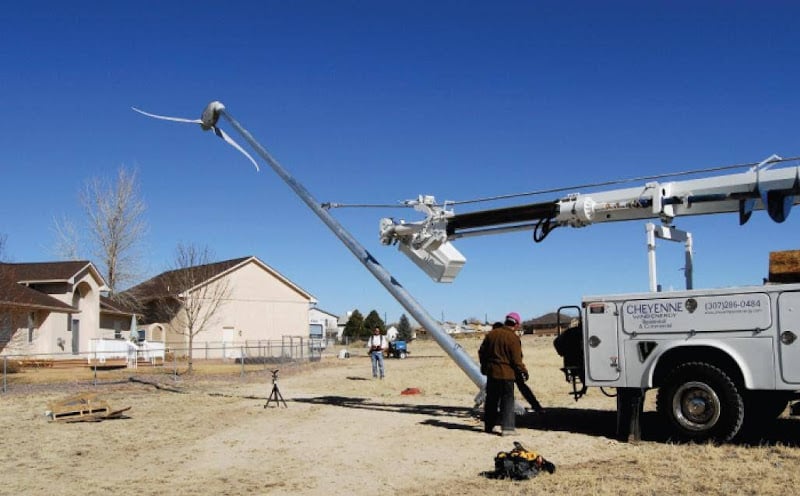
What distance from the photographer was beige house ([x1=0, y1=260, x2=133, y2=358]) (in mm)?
29203

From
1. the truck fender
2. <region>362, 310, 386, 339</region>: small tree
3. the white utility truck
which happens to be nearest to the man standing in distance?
the white utility truck

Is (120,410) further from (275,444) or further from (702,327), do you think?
(702,327)

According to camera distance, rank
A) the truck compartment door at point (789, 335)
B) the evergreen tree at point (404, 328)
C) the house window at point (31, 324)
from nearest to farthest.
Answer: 1. the truck compartment door at point (789, 335)
2. the house window at point (31, 324)
3. the evergreen tree at point (404, 328)

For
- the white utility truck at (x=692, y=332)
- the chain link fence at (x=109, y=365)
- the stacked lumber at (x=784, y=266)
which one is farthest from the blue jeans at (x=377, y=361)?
the stacked lumber at (x=784, y=266)

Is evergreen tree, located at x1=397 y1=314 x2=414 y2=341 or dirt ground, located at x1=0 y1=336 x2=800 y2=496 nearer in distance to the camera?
dirt ground, located at x1=0 y1=336 x2=800 y2=496

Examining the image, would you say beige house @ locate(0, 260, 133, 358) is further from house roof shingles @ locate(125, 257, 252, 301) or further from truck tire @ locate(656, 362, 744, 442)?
truck tire @ locate(656, 362, 744, 442)

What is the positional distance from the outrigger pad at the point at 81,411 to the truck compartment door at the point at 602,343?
8687 millimetres

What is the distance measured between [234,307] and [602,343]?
37.2 meters

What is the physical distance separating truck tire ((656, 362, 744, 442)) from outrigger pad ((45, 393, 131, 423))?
9.67 meters

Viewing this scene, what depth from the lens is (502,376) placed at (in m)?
11.4

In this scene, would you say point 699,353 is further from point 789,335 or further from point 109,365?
point 109,365

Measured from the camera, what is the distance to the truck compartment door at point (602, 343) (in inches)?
420

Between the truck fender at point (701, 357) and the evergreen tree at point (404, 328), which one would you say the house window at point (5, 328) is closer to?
the truck fender at point (701, 357)

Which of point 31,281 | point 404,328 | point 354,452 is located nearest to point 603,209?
point 354,452
